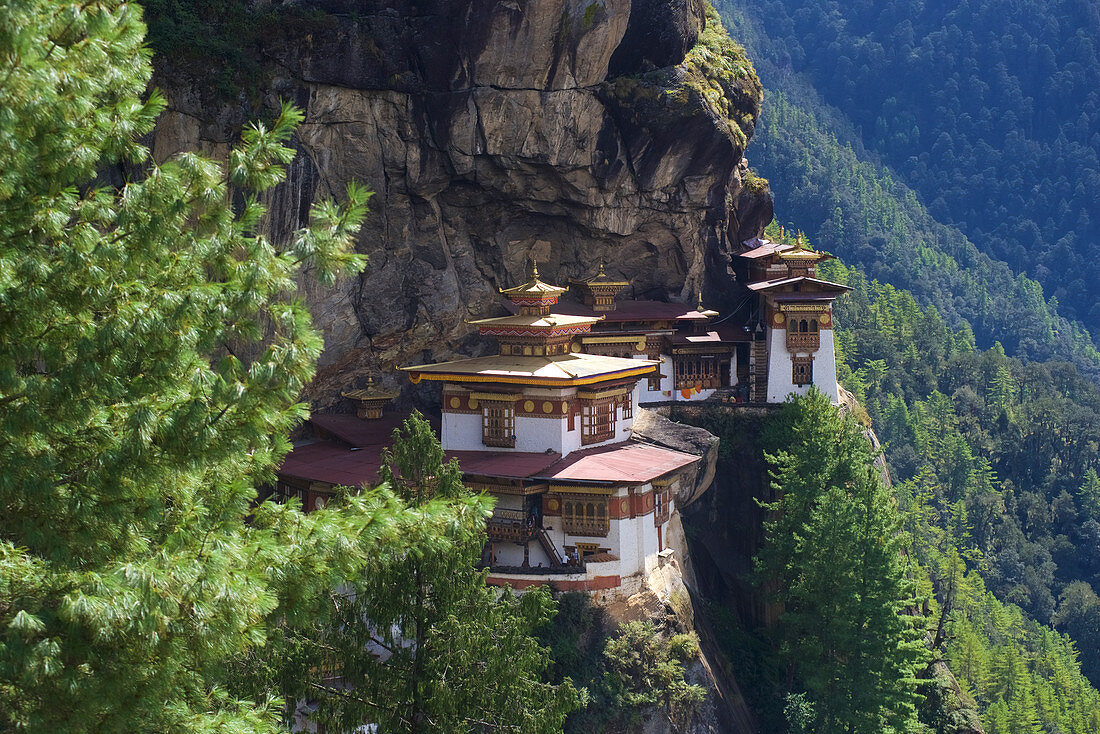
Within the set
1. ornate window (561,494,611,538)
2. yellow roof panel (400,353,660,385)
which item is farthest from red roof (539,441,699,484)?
yellow roof panel (400,353,660,385)

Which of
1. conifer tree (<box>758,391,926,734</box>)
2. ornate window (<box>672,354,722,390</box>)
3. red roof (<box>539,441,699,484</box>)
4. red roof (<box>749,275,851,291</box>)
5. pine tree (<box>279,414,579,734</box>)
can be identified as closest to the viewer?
pine tree (<box>279,414,579,734</box>)

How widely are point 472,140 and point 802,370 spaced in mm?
13855

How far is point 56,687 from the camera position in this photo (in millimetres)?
10109

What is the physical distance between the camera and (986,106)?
516 feet

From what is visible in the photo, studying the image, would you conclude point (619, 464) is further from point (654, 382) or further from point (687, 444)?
point (654, 382)

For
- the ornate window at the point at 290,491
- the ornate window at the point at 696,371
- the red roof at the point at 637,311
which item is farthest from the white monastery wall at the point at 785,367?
the ornate window at the point at 290,491

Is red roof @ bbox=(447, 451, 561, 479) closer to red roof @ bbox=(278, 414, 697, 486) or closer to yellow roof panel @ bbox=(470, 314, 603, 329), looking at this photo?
red roof @ bbox=(278, 414, 697, 486)

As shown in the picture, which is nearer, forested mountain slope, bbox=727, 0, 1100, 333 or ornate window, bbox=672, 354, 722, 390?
ornate window, bbox=672, 354, 722, 390

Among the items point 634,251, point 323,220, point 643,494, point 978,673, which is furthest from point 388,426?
point 978,673

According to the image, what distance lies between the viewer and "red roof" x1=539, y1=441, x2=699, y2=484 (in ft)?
97.8

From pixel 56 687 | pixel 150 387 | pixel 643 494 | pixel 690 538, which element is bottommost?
pixel 690 538

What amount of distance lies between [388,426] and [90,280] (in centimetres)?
2600

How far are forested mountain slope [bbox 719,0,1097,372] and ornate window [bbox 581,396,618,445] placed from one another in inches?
3734

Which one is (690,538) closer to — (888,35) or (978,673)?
(978,673)
